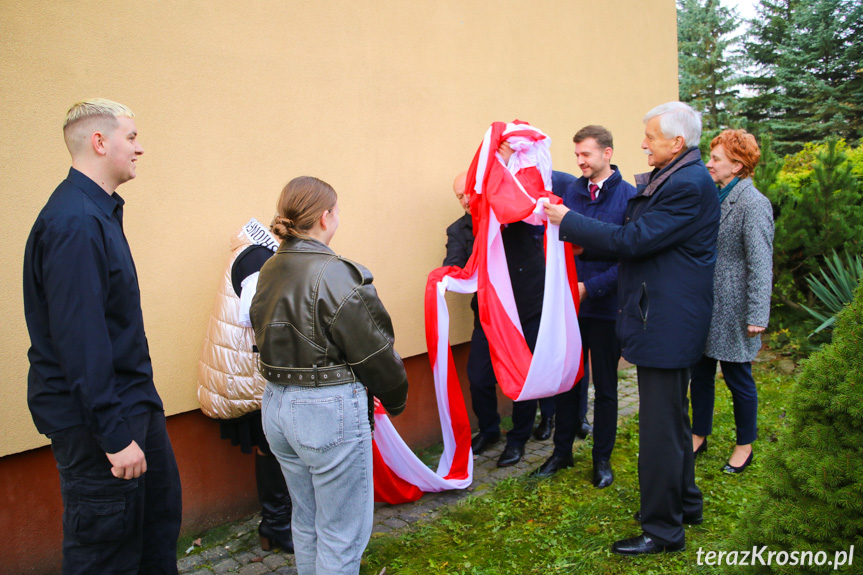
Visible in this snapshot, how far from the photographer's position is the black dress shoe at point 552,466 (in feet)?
13.7

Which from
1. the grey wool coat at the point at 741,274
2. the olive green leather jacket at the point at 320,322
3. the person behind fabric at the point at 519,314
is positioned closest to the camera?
the olive green leather jacket at the point at 320,322

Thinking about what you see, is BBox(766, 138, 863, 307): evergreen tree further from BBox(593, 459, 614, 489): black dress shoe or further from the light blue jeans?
the light blue jeans

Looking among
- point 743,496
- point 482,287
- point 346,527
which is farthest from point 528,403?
point 346,527

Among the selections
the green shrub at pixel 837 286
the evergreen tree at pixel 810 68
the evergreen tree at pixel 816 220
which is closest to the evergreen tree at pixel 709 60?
the evergreen tree at pixel 810 68

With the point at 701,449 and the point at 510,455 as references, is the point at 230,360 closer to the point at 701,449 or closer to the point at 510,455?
the point at 510,455

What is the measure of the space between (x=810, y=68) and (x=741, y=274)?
22.4 metres

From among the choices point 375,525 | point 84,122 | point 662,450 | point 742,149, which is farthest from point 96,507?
point 742,149

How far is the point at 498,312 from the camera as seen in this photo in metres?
4.08

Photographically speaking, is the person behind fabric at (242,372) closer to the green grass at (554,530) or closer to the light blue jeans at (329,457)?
the green grass at (554,530)

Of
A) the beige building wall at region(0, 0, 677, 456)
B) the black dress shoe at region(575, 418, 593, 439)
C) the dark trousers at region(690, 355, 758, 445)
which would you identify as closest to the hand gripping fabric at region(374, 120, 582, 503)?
the beige building wall at region(0, 0, 677, 456)

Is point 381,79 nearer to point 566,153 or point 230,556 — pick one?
point 566,153

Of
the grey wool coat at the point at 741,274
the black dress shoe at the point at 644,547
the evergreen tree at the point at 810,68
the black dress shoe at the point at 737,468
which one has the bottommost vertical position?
the black dress shoe at the point at 737,468

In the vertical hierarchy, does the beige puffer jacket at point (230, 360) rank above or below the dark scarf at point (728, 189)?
below

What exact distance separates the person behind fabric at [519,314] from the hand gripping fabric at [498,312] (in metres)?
0.13
